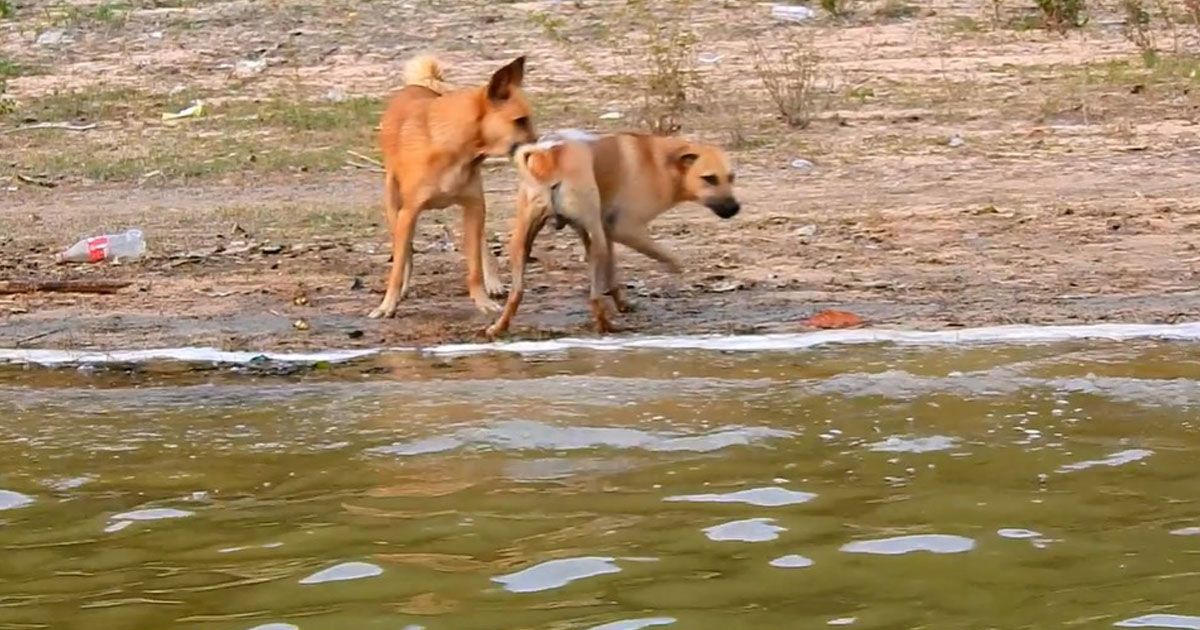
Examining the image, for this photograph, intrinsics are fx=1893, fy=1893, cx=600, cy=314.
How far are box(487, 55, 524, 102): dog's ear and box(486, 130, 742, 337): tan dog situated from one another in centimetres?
32

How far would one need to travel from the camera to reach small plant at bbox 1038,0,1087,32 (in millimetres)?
13688

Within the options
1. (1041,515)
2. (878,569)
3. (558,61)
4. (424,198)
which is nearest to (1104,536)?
(1041,515)

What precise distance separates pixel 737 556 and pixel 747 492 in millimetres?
586

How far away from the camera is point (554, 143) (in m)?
7.32

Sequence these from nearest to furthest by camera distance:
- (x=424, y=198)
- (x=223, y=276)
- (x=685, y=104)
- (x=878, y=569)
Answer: (x=878, y=569)
(x=424, y=198)
(x=223, y=276)
(x=685, y=104)

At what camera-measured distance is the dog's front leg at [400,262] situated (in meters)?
7.73

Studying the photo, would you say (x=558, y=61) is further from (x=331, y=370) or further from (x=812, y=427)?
(x=812, y=427)

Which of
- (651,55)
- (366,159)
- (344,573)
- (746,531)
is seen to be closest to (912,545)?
(746,531)

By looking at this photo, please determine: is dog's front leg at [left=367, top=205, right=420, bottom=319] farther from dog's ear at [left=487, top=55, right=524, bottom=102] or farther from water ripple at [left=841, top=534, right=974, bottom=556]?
water ripple at [left=841, top=534, right=974, bottom=556]

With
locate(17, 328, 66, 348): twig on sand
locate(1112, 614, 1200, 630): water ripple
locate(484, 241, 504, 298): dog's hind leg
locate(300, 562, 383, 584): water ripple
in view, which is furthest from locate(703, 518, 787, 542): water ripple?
locate(17, 328, 66, 348): twig on sand

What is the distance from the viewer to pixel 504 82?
770 cm

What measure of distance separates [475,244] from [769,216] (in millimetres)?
1874

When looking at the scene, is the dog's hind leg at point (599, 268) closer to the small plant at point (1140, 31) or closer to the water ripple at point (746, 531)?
the water ripple at point (746, 531)

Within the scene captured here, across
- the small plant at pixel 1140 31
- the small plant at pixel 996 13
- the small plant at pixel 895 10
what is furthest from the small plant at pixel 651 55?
the small plant at pixel 1140 31
